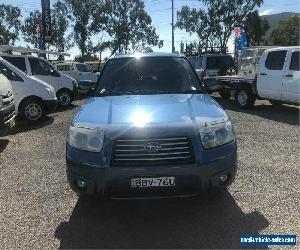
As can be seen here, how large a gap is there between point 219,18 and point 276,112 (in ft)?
103

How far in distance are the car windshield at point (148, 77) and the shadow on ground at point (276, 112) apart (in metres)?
5.76

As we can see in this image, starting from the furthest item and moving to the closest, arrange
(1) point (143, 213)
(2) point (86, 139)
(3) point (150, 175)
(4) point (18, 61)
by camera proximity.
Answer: (4) point (18, 61), (1) point (143, 213), (2) point (86, 139), (3) point (150, 175)

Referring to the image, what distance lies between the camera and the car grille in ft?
14.0

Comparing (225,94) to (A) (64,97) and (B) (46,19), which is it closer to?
(A) (64,97)

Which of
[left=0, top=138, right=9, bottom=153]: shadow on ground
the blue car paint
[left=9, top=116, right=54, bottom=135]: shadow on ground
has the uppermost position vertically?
the blue car paint

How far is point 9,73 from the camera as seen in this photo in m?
11.5

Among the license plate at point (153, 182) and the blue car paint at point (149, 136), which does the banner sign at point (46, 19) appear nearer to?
the blue car paint at point (149, 136)

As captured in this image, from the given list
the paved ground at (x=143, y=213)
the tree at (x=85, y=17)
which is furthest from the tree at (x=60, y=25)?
the paved ground at (x=143, y=213)

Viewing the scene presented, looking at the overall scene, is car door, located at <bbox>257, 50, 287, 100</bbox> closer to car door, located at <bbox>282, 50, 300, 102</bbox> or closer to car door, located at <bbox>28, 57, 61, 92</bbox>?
car door, located at <bbox>282, 50, 300, 102</bbox>

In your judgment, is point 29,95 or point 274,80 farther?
point 274,80

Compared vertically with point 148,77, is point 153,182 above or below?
below

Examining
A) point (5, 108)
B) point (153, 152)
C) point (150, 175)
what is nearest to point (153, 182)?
point (150, 175)

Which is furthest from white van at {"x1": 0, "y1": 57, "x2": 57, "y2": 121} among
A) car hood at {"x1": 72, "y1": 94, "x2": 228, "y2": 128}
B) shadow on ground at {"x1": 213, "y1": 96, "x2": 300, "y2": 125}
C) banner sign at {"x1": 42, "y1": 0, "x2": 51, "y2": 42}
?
banner sign at {"x1": 42, "y1": 0, "x2": 51, "y2": 42}

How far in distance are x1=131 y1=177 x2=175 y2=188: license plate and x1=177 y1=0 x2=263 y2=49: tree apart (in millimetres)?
38499
